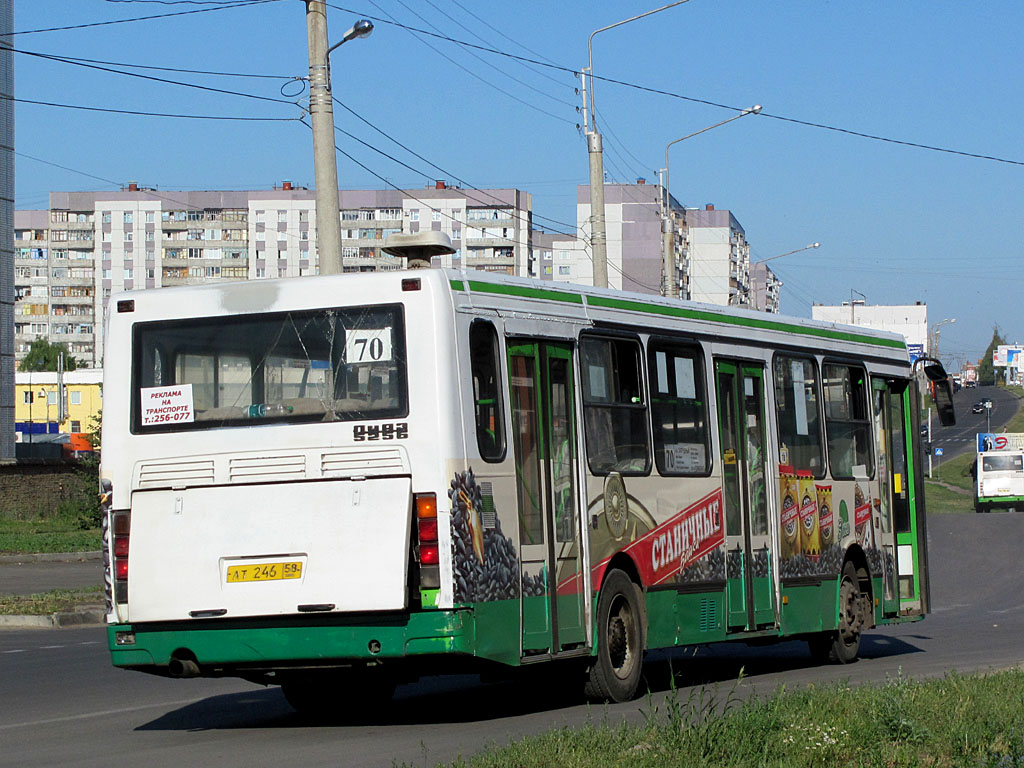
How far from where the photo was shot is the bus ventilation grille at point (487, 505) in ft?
31.8

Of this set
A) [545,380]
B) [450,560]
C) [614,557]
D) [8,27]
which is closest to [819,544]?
[614,557]

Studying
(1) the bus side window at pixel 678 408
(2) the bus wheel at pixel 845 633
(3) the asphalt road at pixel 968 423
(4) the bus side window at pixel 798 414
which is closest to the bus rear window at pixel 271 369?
(1) the bus side window at pixel 678 408

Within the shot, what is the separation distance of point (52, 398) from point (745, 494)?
124m

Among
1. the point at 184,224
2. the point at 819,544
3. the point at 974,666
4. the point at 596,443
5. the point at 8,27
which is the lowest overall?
the point at 974,666

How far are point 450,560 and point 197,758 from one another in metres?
1.82

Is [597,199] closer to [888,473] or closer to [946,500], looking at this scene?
[888,473]

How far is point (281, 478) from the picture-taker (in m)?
9.73

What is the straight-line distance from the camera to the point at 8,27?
161ft

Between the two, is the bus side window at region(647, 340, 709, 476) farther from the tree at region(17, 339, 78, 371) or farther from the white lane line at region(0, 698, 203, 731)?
the tree at region(17, 339, 78, 371)

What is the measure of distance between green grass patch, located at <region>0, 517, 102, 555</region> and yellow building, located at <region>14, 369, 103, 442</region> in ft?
255

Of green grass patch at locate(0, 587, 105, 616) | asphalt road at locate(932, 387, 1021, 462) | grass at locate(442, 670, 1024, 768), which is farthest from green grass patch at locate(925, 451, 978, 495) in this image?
grass at locate(442, 670, 1024, 768)

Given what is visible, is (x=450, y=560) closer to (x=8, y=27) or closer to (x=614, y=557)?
(x=614, y=557)

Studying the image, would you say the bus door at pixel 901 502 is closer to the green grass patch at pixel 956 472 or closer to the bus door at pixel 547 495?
the bus door at pixel 547 495

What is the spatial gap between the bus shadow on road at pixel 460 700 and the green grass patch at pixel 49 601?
8848 mm
